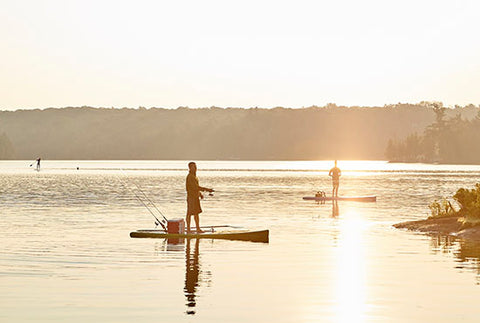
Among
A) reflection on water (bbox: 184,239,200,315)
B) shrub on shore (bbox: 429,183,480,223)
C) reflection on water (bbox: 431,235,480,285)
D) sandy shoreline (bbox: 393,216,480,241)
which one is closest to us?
reflection on water (bbox: 184,239,200,315)

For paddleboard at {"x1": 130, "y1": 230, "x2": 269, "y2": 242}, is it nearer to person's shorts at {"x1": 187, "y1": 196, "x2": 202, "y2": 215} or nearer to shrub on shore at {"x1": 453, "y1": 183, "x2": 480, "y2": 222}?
person's shorts at {"x1": 187, "y1": 196, "x2": 202, "y2": 215}

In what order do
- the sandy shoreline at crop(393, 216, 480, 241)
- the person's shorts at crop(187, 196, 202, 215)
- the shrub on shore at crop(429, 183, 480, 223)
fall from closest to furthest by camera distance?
the person's shorts at crop(187, 196, 202, 215), the sandy shoreline at crop(393, 216, 480, 241), the shrub on shore at crop(429, 183, 480, 223)

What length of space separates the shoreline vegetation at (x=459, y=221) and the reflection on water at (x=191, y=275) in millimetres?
10690

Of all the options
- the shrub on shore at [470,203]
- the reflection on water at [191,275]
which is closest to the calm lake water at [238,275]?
the reflection on water at [191,275]

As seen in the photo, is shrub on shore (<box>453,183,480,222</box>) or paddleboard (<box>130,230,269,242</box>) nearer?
paddleboard (<box>130,230,269,242</box>)

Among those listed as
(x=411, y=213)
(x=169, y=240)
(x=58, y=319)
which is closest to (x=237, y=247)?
(x=169, y=240)

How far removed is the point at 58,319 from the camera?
1691cm

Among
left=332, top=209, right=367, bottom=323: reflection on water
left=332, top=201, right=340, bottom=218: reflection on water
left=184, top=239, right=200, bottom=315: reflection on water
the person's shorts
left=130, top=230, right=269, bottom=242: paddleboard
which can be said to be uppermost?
the person's shorts

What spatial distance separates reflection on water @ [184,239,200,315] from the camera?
18891mm

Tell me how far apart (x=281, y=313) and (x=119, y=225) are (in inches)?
974

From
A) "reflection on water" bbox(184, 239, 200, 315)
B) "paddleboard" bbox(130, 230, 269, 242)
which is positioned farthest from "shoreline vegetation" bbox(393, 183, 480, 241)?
"reflection on water" bbox(184, 239, 200, 315)

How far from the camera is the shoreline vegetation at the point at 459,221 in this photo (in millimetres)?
36500

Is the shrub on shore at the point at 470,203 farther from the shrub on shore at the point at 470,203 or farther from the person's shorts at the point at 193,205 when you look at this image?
the person's shorts at the point at 193,205

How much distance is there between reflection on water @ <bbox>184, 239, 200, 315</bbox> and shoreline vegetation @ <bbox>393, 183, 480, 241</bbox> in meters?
10.7
